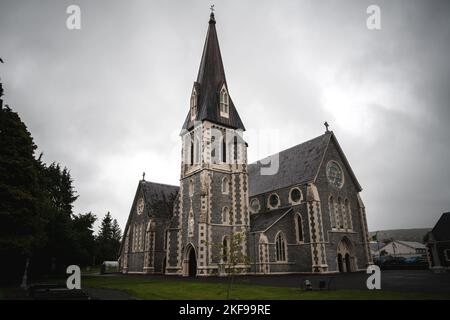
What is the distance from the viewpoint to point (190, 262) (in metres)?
31.1

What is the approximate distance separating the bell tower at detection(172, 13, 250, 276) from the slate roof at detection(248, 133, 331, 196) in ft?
17.7

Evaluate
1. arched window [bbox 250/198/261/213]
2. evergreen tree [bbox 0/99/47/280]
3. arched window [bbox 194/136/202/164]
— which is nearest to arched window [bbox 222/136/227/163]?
arched window [bbox 194/136/202/164]

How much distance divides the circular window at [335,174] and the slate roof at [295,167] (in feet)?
6.57

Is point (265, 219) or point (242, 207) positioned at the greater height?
point (242, 207)

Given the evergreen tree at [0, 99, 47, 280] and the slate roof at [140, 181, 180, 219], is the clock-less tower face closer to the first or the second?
the slate roof at [140, 181, 180, 219]

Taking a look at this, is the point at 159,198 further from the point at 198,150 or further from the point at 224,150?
the point at 224,150

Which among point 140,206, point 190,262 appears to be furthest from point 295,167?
point 140,206

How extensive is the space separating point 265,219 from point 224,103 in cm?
1448

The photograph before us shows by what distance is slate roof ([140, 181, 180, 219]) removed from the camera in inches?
1548

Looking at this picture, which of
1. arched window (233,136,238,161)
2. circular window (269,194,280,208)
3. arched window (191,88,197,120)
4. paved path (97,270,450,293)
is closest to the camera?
paved path (97,270,450,293)

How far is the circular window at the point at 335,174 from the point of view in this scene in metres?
33.6
